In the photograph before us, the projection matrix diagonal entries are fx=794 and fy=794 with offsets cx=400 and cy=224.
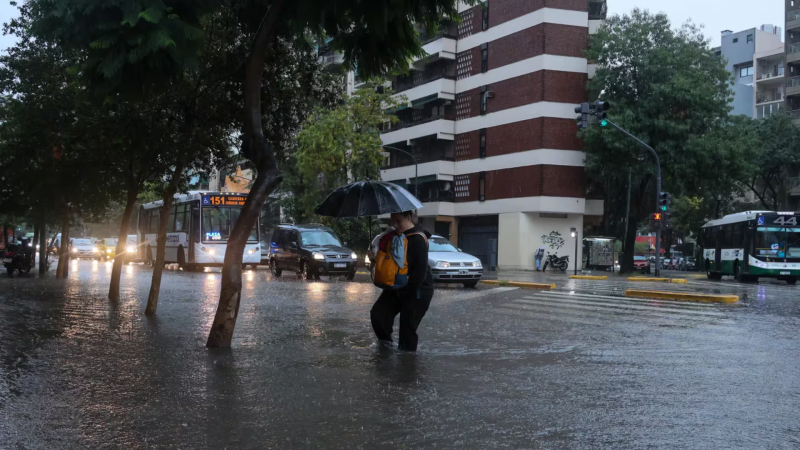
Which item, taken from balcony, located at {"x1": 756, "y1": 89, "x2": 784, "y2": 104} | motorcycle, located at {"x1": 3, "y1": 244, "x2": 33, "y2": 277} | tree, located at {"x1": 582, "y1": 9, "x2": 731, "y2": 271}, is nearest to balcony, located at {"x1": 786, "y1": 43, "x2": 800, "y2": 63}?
balcony, located at {"x1": 756, "y1": 89, "x2": 784, "y2": 104}

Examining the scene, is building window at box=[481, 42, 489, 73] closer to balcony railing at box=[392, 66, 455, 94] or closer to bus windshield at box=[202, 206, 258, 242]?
balcony railing at box=[392, 66, 455, 94]

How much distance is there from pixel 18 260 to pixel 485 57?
30.8m

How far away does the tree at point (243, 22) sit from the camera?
25.8ft

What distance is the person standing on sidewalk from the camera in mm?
8922

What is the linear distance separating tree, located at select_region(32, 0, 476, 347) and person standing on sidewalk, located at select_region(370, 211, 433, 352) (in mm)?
1684

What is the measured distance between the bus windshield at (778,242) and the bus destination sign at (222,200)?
22410 mm

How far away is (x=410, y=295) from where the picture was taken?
9070mm

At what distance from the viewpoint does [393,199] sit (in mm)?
9219

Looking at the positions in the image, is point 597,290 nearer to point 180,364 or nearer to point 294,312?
point 294,312

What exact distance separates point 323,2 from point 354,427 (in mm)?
4925

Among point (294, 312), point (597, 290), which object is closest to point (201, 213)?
point (597, 290)

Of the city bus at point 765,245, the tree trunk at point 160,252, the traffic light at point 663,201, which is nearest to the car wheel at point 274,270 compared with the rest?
the tree trunk at point 160,252

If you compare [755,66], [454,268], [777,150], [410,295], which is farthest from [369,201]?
[755,66]

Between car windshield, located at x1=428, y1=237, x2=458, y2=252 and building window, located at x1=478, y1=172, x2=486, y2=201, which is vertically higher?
building window, located at x1=478, y1=172, x2=486, y2=201
